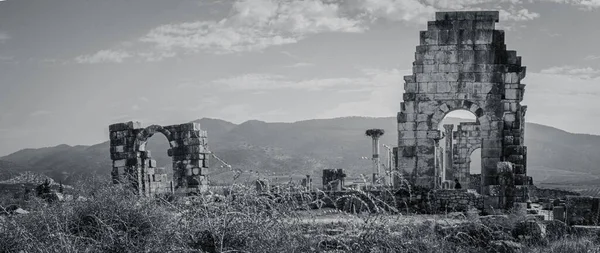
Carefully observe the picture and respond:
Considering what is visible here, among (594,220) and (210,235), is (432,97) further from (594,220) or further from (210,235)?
(210,235)

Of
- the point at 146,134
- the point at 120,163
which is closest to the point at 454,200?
the point at 146,134

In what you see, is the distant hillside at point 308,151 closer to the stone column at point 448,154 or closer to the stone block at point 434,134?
the stone column at point 448,154

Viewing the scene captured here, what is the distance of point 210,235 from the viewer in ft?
24.7

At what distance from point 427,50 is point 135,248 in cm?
1021

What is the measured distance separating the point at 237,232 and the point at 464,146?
20933 mm

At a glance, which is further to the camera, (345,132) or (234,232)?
(345,132)

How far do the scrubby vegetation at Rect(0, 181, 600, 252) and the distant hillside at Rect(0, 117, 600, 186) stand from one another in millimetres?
58146

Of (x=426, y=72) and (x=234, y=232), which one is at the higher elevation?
(x=426, y=72)

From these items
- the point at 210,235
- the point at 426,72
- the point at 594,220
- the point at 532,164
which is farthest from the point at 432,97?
the point at 532,164

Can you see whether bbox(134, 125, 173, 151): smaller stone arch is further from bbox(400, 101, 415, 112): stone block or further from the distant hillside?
the distant hillside

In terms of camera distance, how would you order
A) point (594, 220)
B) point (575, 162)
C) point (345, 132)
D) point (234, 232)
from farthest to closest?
1. point (345, 132)
2. point (575, 162)
3. point (594, 220)
4. point (234, 232)

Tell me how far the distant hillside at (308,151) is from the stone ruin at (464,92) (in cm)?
5233

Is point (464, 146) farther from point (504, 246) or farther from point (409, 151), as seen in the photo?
point (504, 246)

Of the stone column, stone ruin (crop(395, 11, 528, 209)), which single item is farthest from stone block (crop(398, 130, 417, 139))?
the stone column
